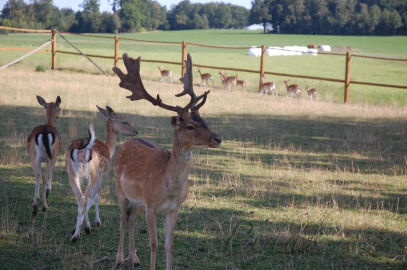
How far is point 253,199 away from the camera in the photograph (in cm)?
773

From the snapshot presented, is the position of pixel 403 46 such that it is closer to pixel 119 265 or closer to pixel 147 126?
pixel 147 126

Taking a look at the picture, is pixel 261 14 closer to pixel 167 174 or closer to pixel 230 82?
pixel 230 82

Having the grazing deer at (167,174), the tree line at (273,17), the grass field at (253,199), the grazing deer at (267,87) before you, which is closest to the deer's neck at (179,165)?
the grazing deer at (167,174)

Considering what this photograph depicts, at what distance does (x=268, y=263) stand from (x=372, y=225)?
174cm

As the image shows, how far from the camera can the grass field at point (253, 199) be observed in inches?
226

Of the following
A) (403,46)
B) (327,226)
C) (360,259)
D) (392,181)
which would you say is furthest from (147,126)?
(403,46)

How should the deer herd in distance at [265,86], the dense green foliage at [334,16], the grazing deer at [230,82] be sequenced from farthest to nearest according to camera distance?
the dense green foliage at [334,16] < the grazing deer at [230,82] < the deer herd in distance at [265,86]

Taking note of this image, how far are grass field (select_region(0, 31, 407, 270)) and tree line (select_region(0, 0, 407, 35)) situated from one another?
40.5m

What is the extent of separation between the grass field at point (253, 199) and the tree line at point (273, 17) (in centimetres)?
4048

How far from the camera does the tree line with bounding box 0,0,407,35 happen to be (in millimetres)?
66562

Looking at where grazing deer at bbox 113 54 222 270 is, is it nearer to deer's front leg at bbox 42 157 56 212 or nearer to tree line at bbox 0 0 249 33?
deer's front leg at bbox 42 157 56 212

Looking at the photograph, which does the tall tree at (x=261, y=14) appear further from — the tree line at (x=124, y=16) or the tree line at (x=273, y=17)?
the tree line at (x=124, y=16)

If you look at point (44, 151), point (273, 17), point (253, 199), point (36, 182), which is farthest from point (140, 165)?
point (273, 17)

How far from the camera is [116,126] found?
7.94m
